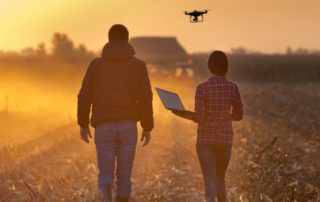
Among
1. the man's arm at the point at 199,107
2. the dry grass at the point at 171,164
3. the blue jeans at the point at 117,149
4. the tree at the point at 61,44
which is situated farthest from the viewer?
the tree at the point at 61,44

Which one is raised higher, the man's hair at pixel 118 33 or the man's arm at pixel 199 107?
the man's hair at pixel 118 33

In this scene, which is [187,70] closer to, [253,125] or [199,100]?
[253,125]

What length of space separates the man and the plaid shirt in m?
0.52

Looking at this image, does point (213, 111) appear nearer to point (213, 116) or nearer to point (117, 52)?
point (213, 116)

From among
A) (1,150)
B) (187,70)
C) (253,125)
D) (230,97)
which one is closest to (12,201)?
(230,97)

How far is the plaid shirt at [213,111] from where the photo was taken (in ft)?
21.2

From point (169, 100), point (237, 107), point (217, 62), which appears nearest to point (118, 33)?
point (169, 100)

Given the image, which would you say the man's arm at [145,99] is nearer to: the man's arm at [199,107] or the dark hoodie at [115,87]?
the dark hoodie at [115,87]

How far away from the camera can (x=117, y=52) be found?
6523 millimetres

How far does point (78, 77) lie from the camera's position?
5116 cm

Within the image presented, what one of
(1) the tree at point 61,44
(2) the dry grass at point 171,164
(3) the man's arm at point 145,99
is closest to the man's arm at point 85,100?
(3) the man's arm at point 145,99

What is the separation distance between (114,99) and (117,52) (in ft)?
1.51

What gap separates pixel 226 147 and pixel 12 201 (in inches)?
150

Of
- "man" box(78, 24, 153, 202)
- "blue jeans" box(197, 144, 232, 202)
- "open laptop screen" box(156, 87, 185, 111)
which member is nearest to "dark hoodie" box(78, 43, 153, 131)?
"man" box(78, 24, 153, 202)
